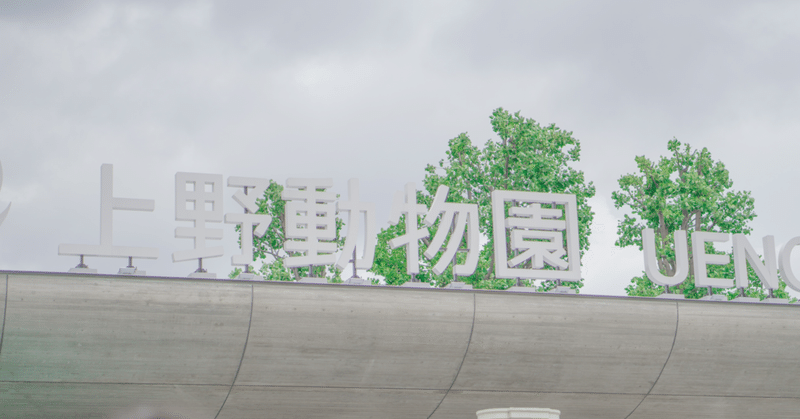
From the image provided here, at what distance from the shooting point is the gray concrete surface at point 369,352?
10102 mm

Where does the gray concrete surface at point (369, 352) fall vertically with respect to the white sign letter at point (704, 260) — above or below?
below

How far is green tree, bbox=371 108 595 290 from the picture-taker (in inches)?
872

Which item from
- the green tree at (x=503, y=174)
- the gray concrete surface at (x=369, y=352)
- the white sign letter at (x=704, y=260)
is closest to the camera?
the gray concrete surface at (x=369, y=352)

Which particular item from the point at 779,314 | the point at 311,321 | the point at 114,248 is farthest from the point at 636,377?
the point at 114,248

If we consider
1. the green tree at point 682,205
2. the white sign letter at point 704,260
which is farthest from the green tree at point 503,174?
the white sign letter at point 704,260

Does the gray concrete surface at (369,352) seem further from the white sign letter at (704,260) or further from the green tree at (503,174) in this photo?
the green tree at (503,174)

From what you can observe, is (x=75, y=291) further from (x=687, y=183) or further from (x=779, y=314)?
(x=687, y=183)

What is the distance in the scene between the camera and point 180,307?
33.9 ft

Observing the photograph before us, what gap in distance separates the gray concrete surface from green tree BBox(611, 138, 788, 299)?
31.7 ft

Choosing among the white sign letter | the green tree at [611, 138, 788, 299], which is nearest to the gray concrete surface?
the white sign letter

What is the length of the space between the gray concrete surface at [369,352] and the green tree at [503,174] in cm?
975

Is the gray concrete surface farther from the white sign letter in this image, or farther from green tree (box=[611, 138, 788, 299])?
green tree (box=[611, 138, 788, 299])

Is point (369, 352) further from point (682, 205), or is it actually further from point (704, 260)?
point (682, 205)

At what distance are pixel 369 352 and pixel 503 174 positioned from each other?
12.3 metres
